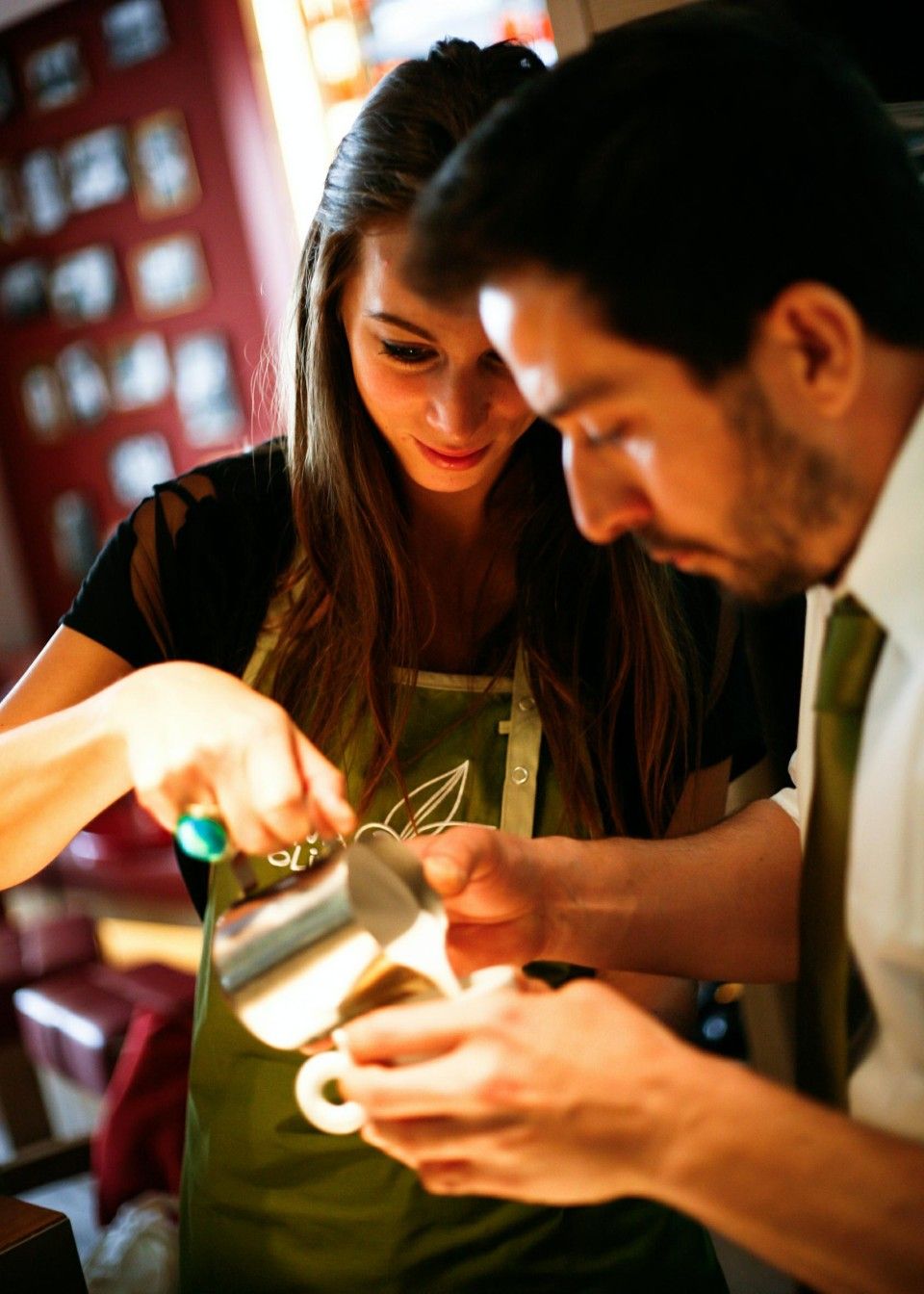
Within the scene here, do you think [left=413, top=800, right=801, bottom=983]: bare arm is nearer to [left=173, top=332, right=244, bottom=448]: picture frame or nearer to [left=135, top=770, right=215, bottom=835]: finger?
[left=135, top=770, right=215, bottom=835]: finger

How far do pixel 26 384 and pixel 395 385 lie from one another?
4655mm

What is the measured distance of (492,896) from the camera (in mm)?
1082

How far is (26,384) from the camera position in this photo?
5.43 meters

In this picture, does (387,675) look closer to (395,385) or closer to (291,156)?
(395,385)

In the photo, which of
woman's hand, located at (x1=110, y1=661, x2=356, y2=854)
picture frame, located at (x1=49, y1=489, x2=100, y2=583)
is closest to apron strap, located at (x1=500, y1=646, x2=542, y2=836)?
woman's hand, located at (x1=110, y1=661, x2=356, y2=854)

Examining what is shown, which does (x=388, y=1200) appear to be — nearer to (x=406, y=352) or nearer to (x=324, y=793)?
(x=324, y=793)

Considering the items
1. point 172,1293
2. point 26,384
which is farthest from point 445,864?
point 26,384

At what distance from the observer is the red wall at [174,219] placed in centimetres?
452

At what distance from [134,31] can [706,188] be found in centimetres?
463

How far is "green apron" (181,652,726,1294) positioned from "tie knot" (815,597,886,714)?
490 millimetres

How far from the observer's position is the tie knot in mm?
835

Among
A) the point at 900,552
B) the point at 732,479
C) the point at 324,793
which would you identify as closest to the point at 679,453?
the point at 732,479

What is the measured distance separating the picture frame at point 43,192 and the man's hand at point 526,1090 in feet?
16.5

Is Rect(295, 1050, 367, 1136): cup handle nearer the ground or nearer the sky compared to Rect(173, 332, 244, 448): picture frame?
nearer the ground
